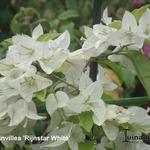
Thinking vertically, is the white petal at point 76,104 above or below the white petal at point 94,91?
below

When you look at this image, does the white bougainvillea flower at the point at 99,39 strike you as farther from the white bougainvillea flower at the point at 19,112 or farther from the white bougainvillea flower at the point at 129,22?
the white bougainvillea flower at the point at 19,112

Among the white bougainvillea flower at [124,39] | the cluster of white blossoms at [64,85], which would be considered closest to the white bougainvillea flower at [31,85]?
the cluster of white blossoms at [64,85]

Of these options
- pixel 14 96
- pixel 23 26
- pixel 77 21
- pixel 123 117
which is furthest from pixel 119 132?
pixel 77 21

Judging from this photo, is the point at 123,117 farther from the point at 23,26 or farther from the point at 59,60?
the point at 23,26

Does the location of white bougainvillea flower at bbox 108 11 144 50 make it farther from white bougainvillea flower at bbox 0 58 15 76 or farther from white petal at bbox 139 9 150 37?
white bougainvillea flower at bbox 0 58 15 76

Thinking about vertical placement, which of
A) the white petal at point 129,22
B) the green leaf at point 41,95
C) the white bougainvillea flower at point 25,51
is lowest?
the green leaf at point 41,95

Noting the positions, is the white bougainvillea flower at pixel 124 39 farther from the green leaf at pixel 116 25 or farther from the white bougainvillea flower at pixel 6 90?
the white bougainvillea flower at pixel 6 90

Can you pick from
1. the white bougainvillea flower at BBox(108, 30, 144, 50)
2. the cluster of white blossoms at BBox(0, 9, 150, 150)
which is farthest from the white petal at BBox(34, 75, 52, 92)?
the white bougainvillea flower at BBox(108, 30, 144, 50)
